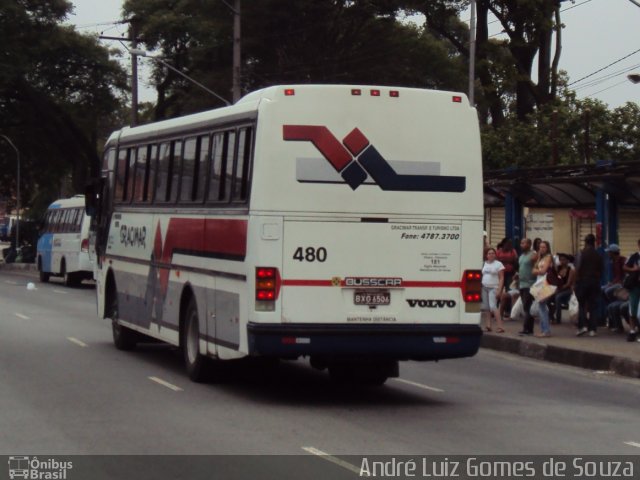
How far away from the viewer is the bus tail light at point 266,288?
13.5m

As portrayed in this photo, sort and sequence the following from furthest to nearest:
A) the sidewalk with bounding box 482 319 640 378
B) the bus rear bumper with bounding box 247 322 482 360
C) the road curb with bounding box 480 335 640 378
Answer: the sidewalk with bounding box 482 319 640 378, the road curb with bounding box 480 335 640 378, the bus rear bumper with bounding box 247 322 482 360

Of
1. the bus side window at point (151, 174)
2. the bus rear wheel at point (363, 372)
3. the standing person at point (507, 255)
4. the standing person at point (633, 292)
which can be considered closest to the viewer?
the bus rear wheel at point (363, 372)

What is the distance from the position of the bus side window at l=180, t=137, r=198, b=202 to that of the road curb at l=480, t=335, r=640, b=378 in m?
6.87

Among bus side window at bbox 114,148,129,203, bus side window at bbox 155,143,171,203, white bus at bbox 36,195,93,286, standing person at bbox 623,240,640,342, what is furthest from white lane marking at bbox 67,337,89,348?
white bus at bbox 36,195,93,286

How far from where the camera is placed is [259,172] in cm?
1359

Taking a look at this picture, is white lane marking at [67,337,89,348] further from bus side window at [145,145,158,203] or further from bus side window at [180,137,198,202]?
bus side window at [180,137,198,202]

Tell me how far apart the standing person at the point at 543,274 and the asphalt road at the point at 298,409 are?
7.25ft

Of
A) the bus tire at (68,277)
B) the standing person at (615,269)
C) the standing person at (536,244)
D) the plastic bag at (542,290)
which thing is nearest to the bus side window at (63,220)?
the bus tire at (68,277)

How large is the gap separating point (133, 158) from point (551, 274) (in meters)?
7.70

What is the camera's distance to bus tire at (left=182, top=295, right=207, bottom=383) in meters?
15.4

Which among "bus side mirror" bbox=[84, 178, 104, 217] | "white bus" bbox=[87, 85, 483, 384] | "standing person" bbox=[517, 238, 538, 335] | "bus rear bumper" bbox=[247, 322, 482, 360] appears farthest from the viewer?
"standing person" bbox=[517, 238, 538, 335]
